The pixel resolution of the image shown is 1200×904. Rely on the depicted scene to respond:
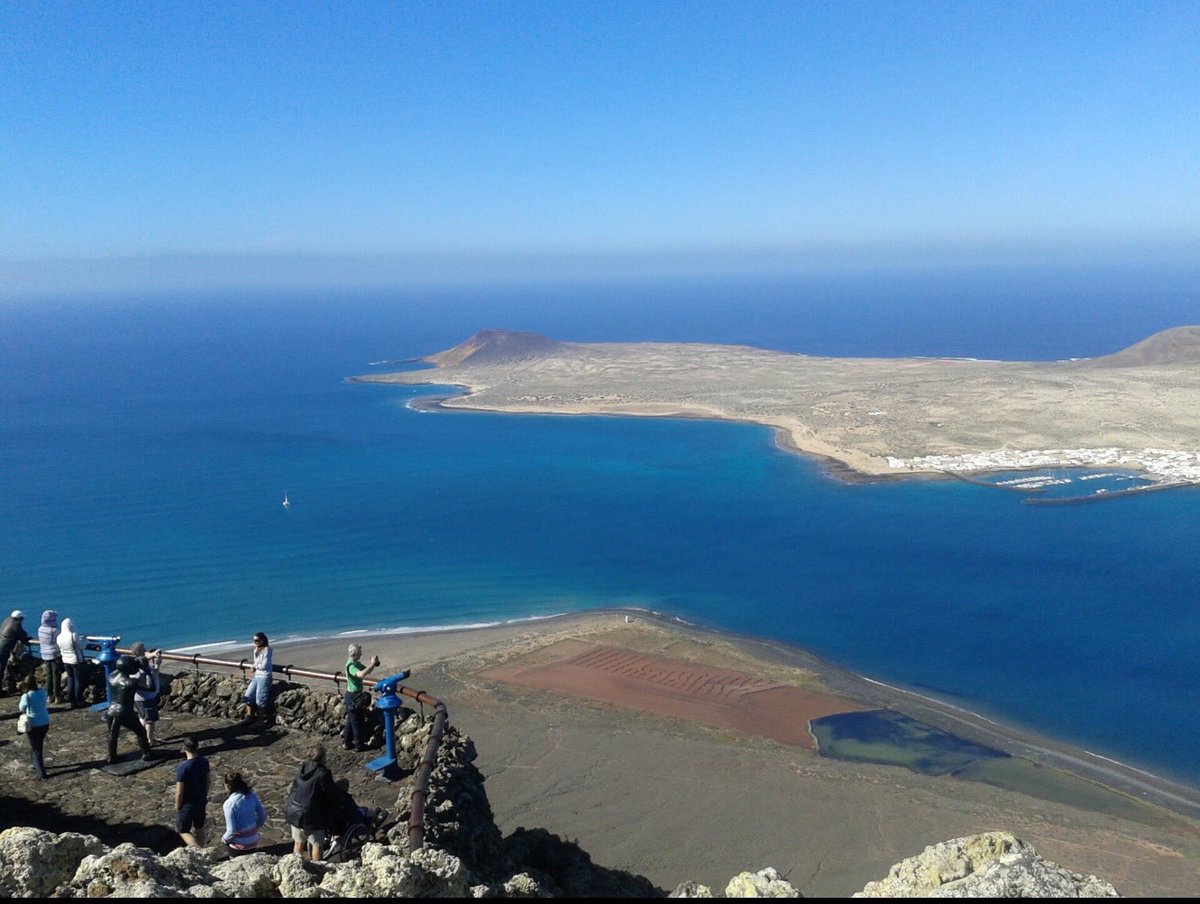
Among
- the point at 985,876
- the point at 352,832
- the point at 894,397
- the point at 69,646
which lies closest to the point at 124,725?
the point at 69,646

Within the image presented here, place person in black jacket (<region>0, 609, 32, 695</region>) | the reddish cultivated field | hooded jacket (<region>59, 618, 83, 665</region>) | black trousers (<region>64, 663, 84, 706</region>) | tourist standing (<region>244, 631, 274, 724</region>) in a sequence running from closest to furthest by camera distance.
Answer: tourist standing (<region>244, 631, 274, 724</region>), hooded jacket (<region>59, 618, 83, 665</region>), black trousers (<region>64, 663, 84, 706</region>), person in black jacket (<region>0, 609, 32, 695</region>), the reddish cultivated field

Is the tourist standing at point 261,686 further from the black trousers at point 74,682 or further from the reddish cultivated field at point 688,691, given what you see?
the reddish cultivated field at point 688,691

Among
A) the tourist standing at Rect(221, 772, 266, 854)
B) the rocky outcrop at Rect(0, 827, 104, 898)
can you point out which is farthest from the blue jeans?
the rocky outcrop at Rect(0, 827, 104, 898)

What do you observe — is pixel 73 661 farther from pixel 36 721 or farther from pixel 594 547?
pixel 594 547

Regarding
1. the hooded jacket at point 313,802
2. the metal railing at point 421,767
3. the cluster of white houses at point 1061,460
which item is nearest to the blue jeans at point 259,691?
the metal railing at point 421,767

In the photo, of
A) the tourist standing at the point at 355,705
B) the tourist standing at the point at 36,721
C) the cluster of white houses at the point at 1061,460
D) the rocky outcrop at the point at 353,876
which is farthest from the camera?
the cluster of white houses at the point at 1061,460

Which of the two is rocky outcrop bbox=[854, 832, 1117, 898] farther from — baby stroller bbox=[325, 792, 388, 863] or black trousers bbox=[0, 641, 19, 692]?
black trousers bbox=[0, 641, 19, 692]
